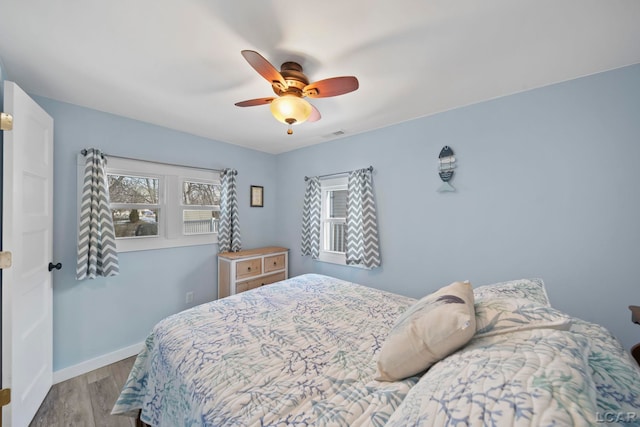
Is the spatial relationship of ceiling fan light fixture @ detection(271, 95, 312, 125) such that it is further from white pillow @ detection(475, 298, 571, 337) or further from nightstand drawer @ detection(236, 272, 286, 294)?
nightstand drawer @ detection(236, 272, 286, 294)

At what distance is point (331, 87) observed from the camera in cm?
151

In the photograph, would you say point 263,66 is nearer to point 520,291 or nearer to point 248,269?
point 520,291

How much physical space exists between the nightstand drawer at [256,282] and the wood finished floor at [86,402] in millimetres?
1233

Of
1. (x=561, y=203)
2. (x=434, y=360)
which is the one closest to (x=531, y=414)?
(x=434, y=360)

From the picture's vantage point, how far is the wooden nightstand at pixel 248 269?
2959mm

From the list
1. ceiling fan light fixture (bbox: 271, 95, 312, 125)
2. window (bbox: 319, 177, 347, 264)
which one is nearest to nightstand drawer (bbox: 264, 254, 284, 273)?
window (bbox: 319, 177, 347, 264)

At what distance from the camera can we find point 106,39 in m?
1.38

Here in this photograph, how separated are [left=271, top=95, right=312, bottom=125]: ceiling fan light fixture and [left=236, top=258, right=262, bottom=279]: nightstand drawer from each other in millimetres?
2007

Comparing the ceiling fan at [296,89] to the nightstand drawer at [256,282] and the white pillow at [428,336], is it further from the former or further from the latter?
the nightstand drawer at [256,282]

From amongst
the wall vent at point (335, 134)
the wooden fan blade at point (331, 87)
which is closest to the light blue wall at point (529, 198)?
the wall vent at point (335, 134)

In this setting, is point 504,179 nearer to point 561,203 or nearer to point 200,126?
point 561,203

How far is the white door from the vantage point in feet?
4.73

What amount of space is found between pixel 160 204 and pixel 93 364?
163 cm

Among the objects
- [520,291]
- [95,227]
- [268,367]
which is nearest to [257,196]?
[95,227]
